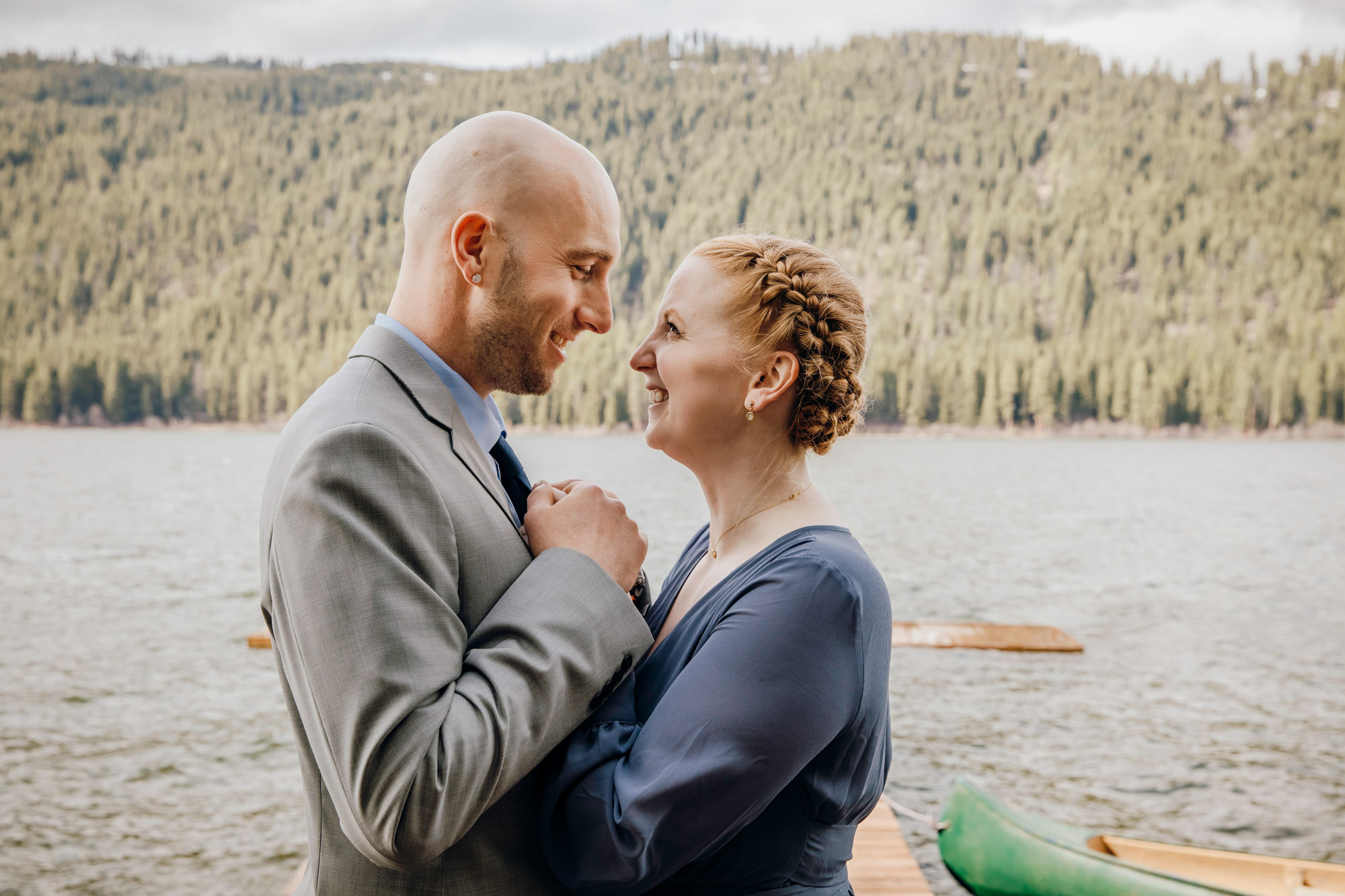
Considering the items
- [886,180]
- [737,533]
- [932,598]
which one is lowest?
[932,598]

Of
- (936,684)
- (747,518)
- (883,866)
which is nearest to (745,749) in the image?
(747,518)

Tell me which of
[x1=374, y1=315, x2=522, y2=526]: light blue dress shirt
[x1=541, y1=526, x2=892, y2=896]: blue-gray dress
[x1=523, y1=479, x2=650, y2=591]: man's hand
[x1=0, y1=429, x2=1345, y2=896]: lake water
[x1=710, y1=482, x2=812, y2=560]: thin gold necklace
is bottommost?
[x1=0, y1=429, x2=1345, y2=896]: lake water

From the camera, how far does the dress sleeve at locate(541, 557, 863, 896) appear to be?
1874 mm

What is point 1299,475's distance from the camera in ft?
226

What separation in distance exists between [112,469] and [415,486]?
78509 millimetres

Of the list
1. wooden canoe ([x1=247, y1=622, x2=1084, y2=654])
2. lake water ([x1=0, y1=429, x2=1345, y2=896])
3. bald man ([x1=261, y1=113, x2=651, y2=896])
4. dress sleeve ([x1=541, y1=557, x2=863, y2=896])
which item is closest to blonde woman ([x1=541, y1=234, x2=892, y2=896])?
dress sleeve ([x1=541, y1=557, x2=863, y2=896])

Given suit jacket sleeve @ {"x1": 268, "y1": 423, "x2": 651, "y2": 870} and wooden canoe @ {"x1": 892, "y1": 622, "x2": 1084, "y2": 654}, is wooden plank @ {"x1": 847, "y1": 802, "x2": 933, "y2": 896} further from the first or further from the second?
wooden canoe @ {"x1": 892, "y1": 622, "x2": 1084, "y2": 654}

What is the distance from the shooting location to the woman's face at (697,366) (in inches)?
97.2

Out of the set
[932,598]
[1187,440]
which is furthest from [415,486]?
[1187,440]

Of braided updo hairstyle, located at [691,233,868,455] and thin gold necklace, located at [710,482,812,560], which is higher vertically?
braided updo hairstyle, located at [691,233,868,455]

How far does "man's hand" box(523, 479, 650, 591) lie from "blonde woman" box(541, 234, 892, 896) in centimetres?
25

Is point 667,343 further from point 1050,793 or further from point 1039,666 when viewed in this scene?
point 1039,666

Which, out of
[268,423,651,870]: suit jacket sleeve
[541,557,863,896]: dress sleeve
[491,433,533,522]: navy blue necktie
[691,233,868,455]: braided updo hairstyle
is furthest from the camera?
[691,233,868,455]: braided updo hairstyle

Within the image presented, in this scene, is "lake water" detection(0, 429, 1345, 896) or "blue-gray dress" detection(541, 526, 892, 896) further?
"lake water" detection(0, 429, 1345, 896)
